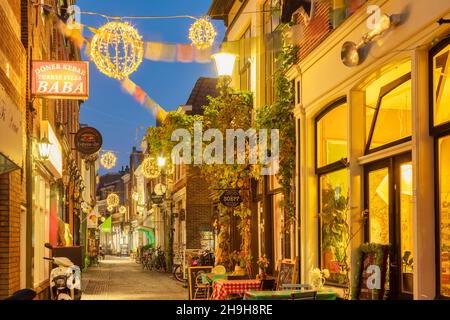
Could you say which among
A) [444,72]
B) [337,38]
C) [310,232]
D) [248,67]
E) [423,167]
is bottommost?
[310,232]

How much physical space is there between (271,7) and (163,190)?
22.1 m

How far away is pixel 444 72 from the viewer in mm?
6961

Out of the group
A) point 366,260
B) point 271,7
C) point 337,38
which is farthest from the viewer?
point 271,7

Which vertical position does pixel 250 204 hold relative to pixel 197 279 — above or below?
above

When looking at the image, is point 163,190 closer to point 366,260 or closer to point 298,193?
point 298,193

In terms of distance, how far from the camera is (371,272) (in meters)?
8.28

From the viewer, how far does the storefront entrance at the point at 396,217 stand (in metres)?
7.96

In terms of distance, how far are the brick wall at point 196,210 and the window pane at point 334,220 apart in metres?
18.9

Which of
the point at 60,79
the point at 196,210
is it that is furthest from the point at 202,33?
the point at 196,210

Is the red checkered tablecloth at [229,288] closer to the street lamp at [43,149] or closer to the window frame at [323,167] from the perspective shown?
the window frame at [323,167]

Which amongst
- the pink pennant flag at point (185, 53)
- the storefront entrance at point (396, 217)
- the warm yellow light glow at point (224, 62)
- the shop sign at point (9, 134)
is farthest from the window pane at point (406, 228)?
the warm yellow light glow at point (224, 62)

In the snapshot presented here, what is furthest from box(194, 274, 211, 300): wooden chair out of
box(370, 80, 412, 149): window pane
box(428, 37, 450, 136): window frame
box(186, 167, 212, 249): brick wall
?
box(186, 167, 212, 249): brick wall

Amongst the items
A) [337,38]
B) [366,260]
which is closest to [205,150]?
[337,38]

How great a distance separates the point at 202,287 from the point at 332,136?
5.37 m
